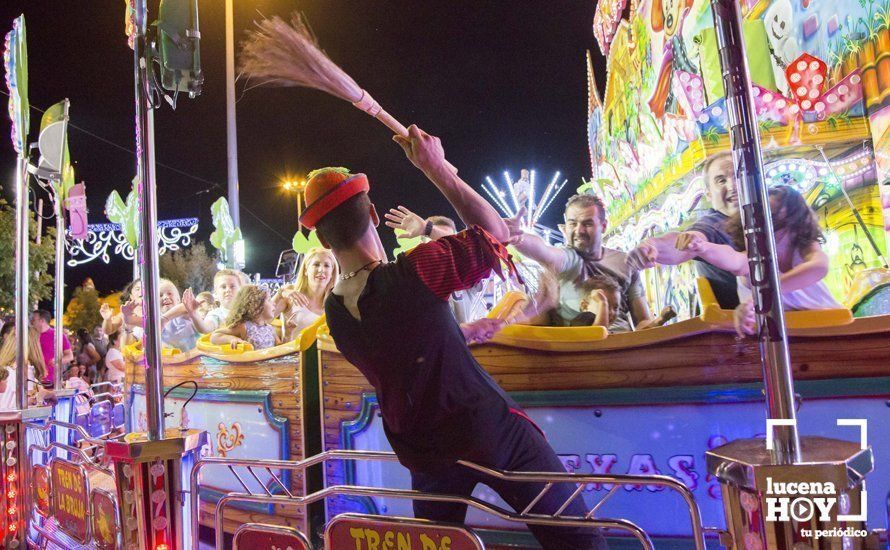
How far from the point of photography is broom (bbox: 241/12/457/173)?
9.12 ft

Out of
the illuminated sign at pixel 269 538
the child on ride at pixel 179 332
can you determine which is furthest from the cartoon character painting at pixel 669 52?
the child on ride at pixel 179 332

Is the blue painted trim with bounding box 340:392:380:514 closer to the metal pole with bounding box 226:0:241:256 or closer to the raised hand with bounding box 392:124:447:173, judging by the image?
the raised hand with bounding box 392:124:447:173

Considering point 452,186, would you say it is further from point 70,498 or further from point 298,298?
point 70,498

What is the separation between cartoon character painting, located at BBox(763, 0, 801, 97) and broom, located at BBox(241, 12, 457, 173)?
10.1 feet

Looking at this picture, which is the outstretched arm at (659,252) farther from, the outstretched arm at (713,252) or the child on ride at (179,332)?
the child on ride at (179,332)

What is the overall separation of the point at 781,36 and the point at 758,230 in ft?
12.0

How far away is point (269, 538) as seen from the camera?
2.54m

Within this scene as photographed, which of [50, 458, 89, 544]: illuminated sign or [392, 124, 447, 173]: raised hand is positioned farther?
[50, 458, 89, 544]: illuminated sign

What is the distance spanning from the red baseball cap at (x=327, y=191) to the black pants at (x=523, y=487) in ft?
3.60

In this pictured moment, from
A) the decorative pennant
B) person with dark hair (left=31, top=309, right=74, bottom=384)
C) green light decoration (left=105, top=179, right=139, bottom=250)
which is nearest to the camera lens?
person with dark hair (left=31, top=309, right=74, bottom=384)

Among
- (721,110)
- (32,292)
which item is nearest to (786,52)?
(721,110)

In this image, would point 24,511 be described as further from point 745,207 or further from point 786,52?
point 786,52

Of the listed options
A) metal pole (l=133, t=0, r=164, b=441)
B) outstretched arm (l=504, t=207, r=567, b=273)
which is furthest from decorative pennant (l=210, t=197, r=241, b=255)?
outstretched arm (l=504, t=207, r=567, b=273)

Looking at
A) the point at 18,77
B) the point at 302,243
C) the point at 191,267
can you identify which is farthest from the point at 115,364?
the point at 191,267
